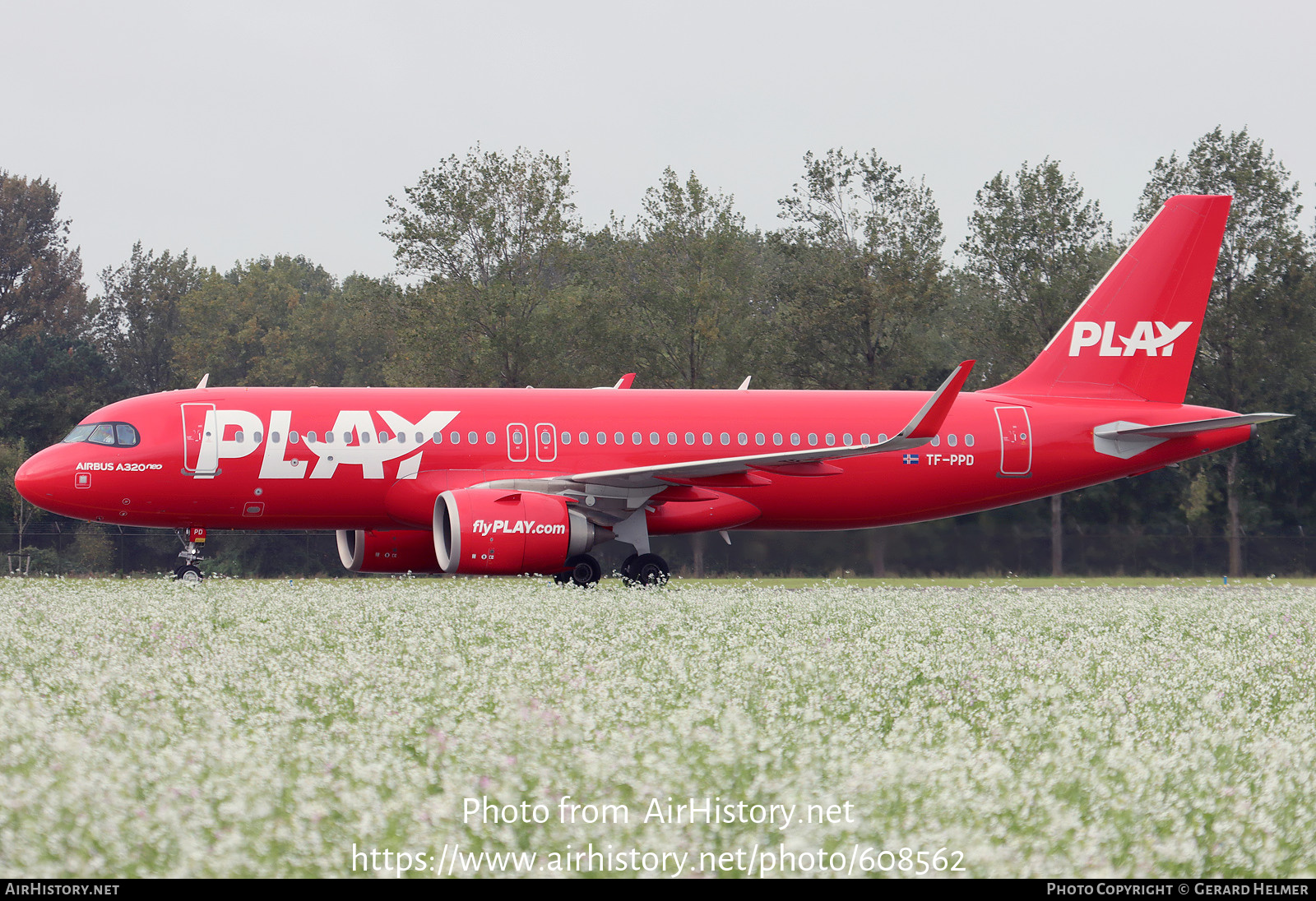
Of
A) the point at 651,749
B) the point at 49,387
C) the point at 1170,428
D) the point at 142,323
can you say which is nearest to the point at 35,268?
the point at 142,323

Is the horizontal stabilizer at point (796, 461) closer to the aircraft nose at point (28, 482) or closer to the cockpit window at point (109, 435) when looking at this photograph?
the cockpit window at point (109, 435)

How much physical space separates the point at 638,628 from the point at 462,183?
31.5 m

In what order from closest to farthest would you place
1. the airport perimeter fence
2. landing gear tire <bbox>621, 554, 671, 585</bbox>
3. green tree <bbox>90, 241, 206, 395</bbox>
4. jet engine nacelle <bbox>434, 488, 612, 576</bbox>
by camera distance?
jet engine nacelle <bbox>434, 488, 612, 576</bbox> → landing gear tire <bbox>621, 554, 671, 585</bbox> → the airport perimeter fence → green tree <bbox>90, 241, 206, 395</bbox>

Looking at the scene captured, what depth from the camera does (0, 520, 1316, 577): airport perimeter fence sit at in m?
30.6

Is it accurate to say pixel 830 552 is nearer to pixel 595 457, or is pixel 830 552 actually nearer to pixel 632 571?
pixel 595 457

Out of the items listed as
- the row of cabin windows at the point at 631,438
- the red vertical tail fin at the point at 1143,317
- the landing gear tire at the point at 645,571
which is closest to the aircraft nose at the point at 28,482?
the row of cabin windows at the point at 631,438

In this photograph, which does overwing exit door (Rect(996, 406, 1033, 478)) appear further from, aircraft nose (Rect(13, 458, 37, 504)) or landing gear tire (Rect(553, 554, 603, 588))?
aircraft nose (Rect(13, 458, 37, 504))

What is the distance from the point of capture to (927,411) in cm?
1859

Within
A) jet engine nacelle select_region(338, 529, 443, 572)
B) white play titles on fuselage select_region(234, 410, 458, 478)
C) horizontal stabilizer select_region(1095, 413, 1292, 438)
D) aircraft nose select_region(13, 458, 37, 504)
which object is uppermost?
horizontal stabilizer select_region(1095, 413, 1292, 438)

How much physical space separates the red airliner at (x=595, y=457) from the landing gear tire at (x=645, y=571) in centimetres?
3

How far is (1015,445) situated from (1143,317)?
143 inches

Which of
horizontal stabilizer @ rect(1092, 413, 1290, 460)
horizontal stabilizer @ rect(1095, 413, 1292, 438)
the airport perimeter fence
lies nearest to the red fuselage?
horizontal stabilizer @ rect(1092, 413, 1290, 460)

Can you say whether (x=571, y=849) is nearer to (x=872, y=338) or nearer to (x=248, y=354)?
(x=872, y=338)

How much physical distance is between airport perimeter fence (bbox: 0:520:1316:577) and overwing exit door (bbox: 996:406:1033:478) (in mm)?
7164
